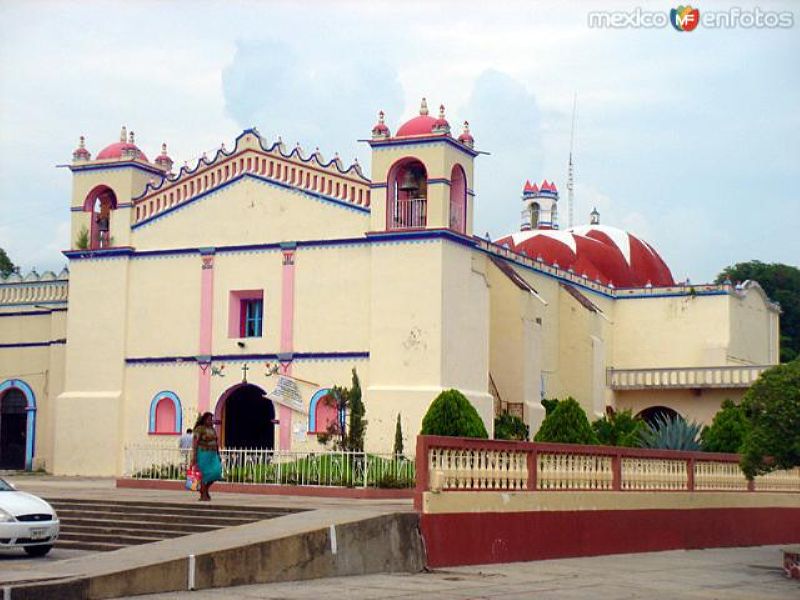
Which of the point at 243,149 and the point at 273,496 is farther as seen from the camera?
the point at 243,149

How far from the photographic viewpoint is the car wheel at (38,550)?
55.6 ft

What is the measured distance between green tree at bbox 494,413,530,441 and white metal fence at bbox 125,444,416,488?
9274 mm

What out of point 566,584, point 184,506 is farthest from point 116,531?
point 566,584

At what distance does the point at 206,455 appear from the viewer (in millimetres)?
20922

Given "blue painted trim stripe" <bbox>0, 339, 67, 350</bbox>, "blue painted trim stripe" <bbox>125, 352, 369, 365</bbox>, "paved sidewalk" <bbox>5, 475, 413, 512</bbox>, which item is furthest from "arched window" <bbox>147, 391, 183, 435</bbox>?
"paved sidewalk" <bbox>5, 475, 413, 512</bbox>

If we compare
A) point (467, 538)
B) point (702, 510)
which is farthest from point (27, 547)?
point (702, 510)

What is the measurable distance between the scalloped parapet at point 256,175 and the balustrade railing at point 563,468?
1166 centimetres

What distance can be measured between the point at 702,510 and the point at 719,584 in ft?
23.4

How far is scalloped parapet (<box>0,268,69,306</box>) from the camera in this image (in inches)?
1500

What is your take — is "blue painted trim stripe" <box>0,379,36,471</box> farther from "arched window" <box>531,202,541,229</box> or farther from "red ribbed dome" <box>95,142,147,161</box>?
"arched window" <box>531,202,541,229</box>

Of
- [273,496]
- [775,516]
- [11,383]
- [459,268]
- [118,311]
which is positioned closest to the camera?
[273,496]

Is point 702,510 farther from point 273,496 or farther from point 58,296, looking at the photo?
point 58,296

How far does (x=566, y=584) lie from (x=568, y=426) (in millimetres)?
10519

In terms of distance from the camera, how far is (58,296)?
3806 centimetres
